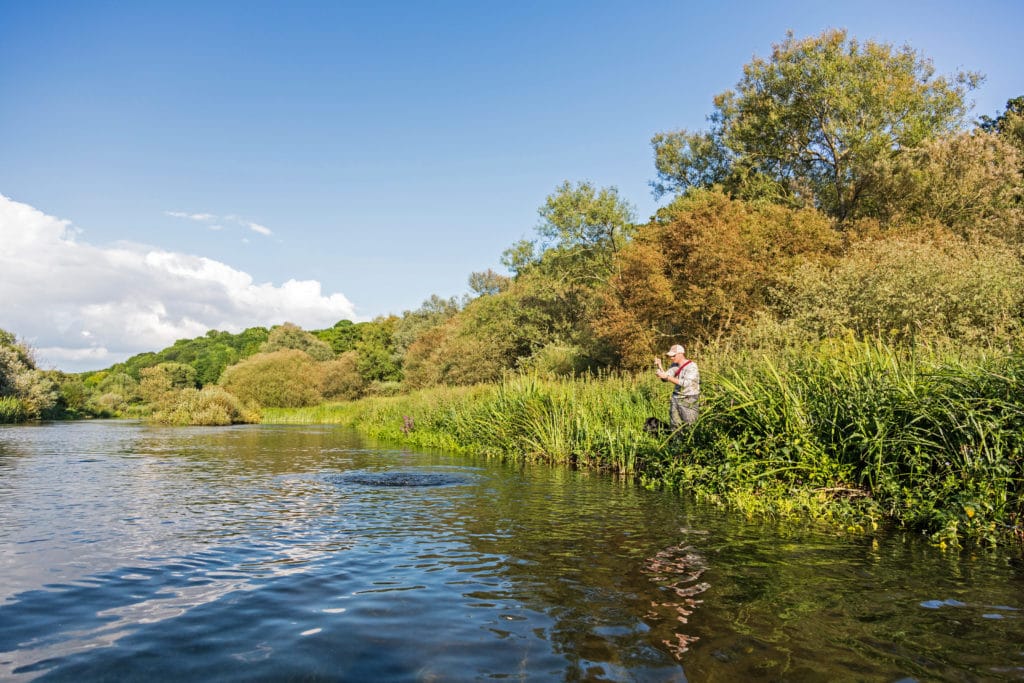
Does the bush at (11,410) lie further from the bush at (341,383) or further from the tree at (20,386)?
the bush at (341,383)

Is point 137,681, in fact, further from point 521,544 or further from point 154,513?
point 154,513

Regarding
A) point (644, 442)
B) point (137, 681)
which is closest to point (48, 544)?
point (137, 681)

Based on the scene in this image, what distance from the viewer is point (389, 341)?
86438 millimetres

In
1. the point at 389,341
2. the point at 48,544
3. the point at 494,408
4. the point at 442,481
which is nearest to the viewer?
the point at 48,544

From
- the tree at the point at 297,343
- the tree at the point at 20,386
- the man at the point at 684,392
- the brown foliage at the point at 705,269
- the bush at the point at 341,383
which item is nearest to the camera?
the man at the point at 684,392

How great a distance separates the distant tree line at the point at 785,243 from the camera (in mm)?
20266

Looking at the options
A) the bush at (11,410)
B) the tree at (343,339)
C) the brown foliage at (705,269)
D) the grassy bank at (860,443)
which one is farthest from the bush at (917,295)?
the tree at (343,339)

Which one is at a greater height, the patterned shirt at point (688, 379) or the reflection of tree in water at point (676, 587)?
the patterned shirt at point (688, 379)

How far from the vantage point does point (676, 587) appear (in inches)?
239

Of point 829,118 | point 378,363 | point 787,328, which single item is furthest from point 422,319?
point 787,328

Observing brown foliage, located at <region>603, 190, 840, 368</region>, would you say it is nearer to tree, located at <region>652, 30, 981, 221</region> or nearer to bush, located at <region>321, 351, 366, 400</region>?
tree, located at <region>652, 30, 981, 221</region>

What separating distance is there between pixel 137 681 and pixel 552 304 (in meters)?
40.8

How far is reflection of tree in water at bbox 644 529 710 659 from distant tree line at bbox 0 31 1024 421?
7.61m

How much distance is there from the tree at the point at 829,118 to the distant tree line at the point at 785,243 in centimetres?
11
